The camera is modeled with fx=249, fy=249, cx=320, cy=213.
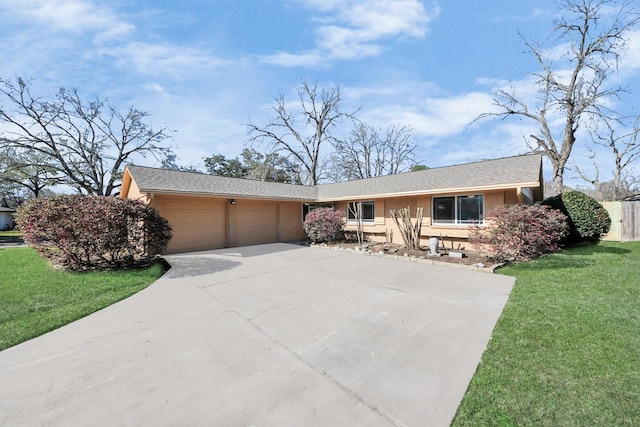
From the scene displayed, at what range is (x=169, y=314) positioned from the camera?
4.08 m

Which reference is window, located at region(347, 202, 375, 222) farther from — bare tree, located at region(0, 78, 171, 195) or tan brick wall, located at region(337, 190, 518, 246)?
bare tree, located at region(0, 78, 171, 195)

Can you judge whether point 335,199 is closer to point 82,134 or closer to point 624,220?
point 624,220

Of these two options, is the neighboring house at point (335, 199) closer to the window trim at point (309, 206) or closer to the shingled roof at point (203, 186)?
the shingled roof at point (203, 186)

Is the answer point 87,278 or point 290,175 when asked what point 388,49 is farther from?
point 290,175

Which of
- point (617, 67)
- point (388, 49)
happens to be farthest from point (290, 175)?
point (617, 67)

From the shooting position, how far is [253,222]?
12.8 metres

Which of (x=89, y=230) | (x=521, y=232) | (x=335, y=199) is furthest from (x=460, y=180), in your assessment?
(x=89, y=230)

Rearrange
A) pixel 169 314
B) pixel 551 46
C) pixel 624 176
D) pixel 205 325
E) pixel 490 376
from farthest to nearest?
pixel 624 176 → pixel 551 46 → pixel 169 314 → pixel 205 325 → pixel 490 376

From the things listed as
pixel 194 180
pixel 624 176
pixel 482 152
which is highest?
pixel 482 152

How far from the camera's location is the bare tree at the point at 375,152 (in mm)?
28422

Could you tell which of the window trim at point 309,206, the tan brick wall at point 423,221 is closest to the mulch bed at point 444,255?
the tan brick wall at point 423,221

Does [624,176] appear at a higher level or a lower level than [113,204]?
higher

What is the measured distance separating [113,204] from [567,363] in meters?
9.43

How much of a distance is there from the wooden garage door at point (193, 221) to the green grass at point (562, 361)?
10.7 m
